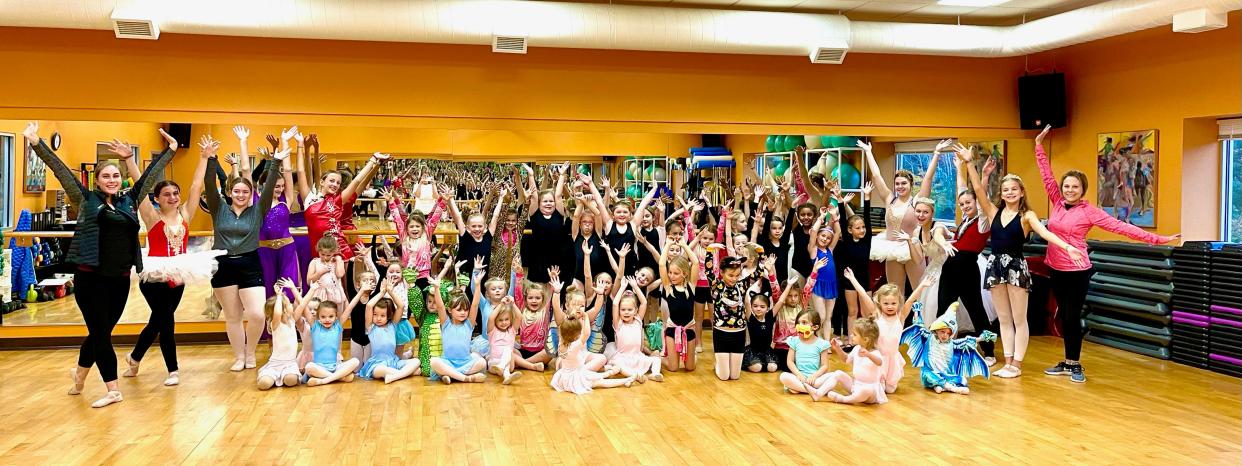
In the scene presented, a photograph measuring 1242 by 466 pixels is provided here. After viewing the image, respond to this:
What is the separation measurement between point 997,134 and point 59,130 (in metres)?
8.79

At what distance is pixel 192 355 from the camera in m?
8.09

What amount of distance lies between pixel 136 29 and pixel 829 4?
5600 millimetres

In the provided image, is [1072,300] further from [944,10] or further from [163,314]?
[163,314]

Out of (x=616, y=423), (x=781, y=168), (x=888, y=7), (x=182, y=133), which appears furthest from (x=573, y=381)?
(x=888, y=7)

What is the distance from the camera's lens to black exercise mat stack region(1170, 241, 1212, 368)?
7688 mm

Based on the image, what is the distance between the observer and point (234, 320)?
288 inches

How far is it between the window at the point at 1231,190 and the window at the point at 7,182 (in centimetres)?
1094

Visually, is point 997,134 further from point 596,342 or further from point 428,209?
point 428,209

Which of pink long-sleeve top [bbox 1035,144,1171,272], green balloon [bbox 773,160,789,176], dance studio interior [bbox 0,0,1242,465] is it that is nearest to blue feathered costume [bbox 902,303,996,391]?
dance studio interior [bbox 0,0,1242,465]

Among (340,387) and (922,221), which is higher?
(922,221)

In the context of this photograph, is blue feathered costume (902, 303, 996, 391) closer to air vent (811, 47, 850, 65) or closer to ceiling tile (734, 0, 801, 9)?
air vent (811, 47, 850, 65)

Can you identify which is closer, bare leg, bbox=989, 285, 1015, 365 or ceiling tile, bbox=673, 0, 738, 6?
bare leg, bbox=989, 285, 1015, 365

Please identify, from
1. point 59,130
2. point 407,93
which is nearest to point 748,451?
point 407,93

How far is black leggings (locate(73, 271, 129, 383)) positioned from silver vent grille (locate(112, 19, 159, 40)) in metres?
2.13
